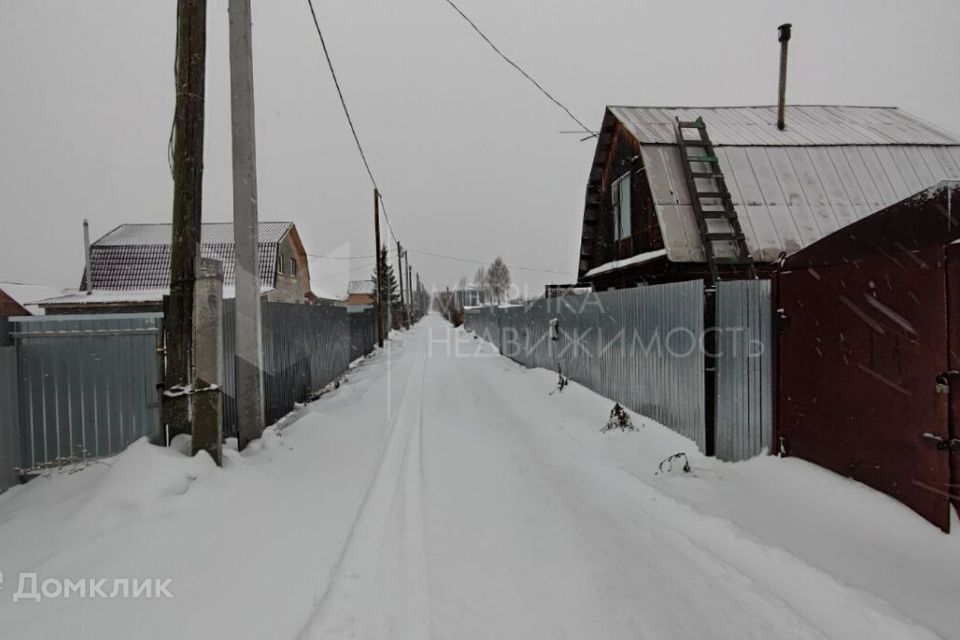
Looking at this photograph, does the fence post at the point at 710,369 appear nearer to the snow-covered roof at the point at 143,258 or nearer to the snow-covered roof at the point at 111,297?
the snow-covered roof at the point at 111,297

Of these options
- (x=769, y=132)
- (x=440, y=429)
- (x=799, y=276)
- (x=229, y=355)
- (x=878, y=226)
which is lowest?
(x=440, y=429)

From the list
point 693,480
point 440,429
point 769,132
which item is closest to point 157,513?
point 440,429

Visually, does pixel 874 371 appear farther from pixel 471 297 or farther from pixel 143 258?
pixel 471 297

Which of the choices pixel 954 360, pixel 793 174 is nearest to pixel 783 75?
pixel 793 174

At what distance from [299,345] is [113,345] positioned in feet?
14.2

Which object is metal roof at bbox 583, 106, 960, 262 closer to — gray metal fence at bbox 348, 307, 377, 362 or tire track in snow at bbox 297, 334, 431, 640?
tire track in snow at bbox 297, 334, 431, 640

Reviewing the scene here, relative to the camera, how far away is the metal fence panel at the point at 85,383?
4695 mm

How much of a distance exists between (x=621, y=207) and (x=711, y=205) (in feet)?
12.1

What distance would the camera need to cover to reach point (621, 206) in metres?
14.6

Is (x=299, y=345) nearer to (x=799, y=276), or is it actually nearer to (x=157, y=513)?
(x=157, y=513)

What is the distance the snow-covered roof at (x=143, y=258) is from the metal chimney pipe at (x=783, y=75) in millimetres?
23214

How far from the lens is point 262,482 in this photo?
15.2ft

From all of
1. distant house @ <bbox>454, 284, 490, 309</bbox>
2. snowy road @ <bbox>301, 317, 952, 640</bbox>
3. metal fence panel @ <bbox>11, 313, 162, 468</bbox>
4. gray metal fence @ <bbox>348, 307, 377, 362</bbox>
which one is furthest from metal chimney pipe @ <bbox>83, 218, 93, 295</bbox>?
distant house @ <bbox>454, 284, 490, 309</bbox>

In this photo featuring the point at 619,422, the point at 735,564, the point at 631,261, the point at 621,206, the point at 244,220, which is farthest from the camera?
the point at 621,206
